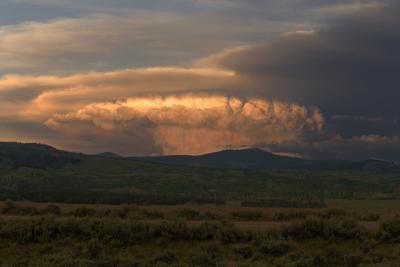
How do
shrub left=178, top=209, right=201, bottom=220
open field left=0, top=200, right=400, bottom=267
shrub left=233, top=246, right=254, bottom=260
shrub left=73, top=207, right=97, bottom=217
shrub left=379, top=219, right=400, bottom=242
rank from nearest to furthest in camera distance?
open field left=0, top=200, right=400, bottom=267
shrub left=233, top=246, right=254, bottom=260
shrub left=379, top=219, right=400, bottom=242
shrub left=73, top=207, right=97, bottom=217
shrub left=178, top=209, right=201, bottom=220

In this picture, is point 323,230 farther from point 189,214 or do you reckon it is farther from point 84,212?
point 84,212

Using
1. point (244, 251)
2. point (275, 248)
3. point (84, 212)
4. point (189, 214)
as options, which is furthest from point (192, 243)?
point (84, 212)

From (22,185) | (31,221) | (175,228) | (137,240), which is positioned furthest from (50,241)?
(22,185)

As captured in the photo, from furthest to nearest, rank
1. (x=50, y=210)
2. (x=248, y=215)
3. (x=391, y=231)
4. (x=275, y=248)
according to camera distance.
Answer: (x=50, y=210) < (x=248, y=215) < (x=391, y=231) < (x=275, y=248)

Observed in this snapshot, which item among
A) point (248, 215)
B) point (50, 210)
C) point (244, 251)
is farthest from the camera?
point (50, 210)

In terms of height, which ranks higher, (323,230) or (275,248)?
(323,230)

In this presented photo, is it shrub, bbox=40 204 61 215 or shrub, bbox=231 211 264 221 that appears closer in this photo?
shrub, bbox=231 211 264 221

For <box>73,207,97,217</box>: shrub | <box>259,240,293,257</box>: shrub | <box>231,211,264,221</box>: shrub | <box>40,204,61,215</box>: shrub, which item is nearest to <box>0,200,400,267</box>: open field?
<box>259,240,293,257</box>: shrub

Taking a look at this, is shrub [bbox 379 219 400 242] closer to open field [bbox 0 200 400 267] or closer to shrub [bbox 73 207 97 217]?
open field [bbox 0 200 400 267]

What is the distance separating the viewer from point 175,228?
32875 mm

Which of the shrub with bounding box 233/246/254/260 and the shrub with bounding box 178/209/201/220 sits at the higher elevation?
the shrub with bounding box 178/209/201/220

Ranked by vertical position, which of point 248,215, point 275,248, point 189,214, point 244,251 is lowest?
point 244,251

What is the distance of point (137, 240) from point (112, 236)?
55.3 inches

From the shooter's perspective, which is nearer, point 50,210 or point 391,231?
point 391,231
